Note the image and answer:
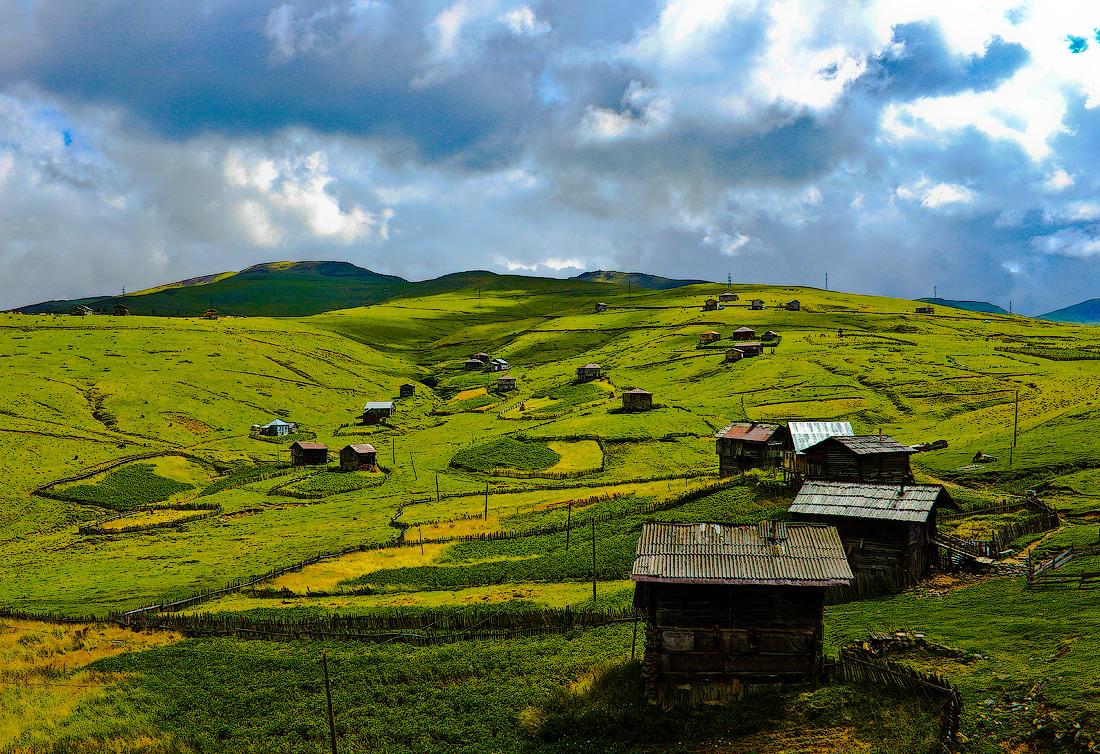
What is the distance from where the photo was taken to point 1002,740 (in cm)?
2067

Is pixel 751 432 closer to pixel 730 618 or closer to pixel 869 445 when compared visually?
pixel 869 445

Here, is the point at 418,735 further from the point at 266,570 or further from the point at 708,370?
the point at 708,370

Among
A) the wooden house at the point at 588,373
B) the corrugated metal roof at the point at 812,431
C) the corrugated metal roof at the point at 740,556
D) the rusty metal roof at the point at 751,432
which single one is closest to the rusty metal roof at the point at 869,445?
the corrugated metal roof at the point at 812,431

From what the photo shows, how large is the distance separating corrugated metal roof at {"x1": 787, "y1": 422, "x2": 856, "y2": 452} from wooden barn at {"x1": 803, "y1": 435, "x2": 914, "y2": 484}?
6.48 feet

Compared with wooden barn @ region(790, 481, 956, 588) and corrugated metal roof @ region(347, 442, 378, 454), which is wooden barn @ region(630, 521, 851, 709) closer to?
wooden barn @ region(790, 481, 956, 588)

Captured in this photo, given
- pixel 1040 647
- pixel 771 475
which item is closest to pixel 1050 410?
pixel 771 475

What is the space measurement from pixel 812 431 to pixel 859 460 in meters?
5.72

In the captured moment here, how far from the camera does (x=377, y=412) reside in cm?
13388

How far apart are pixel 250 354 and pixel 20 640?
436 ft

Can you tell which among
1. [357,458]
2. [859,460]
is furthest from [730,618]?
[357,458]

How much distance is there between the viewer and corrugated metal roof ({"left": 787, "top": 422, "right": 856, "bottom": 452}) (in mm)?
63706

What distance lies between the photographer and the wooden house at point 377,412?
133375 mm

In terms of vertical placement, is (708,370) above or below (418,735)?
above

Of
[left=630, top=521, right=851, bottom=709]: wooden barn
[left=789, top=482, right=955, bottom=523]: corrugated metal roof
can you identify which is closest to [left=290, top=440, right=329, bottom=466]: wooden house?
[left=789, top=482, right=955, bottom=523]: corrugated metal roof
